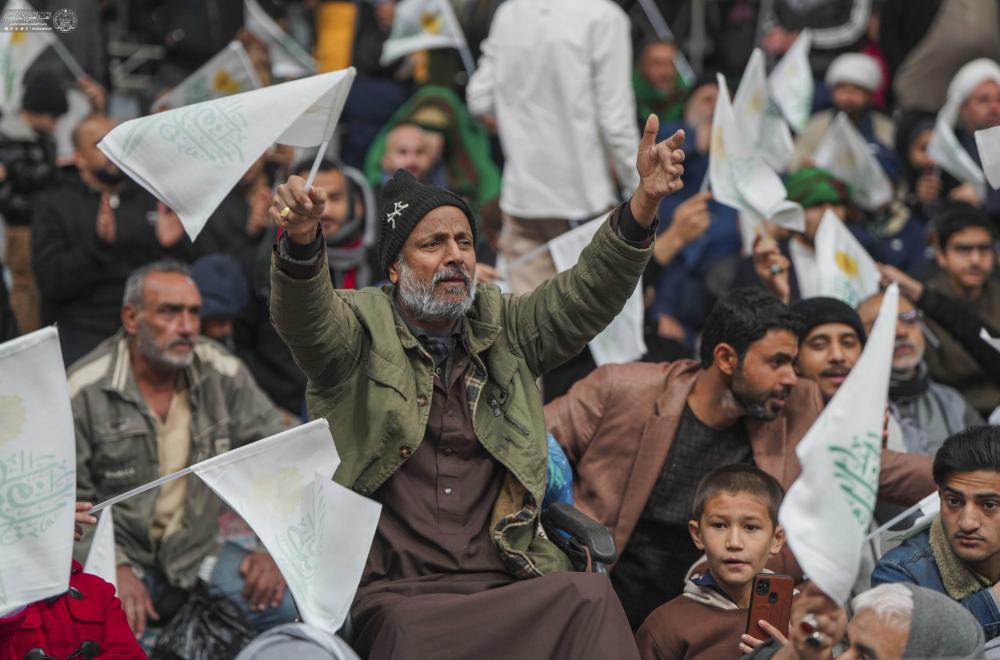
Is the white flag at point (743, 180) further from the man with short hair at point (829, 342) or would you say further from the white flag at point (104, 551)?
the white flag at point (104, 551)

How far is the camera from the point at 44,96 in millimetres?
9578

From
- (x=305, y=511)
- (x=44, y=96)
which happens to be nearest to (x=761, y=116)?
(x=305, y=511)

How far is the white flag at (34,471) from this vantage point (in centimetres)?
457

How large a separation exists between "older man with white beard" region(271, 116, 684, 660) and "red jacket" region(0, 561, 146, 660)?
0.73m

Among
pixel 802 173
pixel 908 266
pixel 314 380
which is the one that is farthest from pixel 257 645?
pixel 908 266

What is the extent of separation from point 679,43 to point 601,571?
27.0 ft

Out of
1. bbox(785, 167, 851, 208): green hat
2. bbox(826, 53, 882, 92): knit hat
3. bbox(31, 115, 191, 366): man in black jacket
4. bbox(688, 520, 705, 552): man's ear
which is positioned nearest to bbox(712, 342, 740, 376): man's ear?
bbox(688, 520, 705, 552): man's ear

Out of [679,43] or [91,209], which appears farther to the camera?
[679,43]

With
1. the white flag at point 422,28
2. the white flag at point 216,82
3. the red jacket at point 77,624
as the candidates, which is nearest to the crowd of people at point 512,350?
the red jacket at point 77,624

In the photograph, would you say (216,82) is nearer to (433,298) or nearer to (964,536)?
(433,298)

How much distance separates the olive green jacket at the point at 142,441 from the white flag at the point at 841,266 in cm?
263

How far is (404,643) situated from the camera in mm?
4836

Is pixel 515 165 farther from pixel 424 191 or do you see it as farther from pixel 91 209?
pixel 424 191

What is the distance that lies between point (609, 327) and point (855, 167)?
304cm
